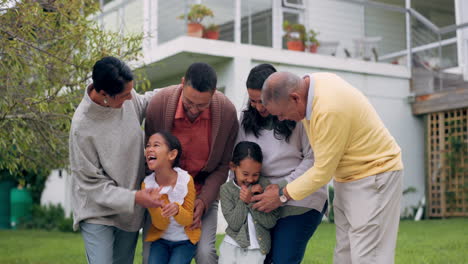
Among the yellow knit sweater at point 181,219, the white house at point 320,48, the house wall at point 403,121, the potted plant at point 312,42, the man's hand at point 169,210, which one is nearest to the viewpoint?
the man's hand at point 169,210

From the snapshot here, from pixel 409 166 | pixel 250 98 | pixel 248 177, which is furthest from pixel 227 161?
pixel 409 166

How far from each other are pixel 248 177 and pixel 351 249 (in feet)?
2.89

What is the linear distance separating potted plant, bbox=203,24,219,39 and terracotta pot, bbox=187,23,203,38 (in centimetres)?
19

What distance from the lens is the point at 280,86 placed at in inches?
152

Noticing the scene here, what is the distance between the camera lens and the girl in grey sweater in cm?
450

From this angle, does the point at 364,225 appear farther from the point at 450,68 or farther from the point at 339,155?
the point at 450,68

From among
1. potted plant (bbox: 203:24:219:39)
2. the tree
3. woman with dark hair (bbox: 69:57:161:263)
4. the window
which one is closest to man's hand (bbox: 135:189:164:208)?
woman with dark hair (bbox: 69:57:161:263)

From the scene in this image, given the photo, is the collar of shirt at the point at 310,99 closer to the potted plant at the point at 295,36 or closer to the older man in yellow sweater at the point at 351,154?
the older man in yellow sweater at the point at 351,154

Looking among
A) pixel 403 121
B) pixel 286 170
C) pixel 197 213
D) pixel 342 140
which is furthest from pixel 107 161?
pixel 403 121

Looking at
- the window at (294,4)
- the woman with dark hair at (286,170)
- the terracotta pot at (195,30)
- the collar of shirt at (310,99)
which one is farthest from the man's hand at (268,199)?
the window at (294,4)

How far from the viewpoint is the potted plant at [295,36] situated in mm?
14398

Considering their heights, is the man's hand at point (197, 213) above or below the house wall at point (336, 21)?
below

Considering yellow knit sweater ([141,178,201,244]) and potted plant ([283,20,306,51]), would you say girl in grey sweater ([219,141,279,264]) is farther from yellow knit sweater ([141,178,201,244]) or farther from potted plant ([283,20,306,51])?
potted plant ([283,20,306,51])

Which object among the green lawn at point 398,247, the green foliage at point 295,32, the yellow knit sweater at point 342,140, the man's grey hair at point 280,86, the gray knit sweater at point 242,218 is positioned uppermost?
the green foliage at point 295,32
